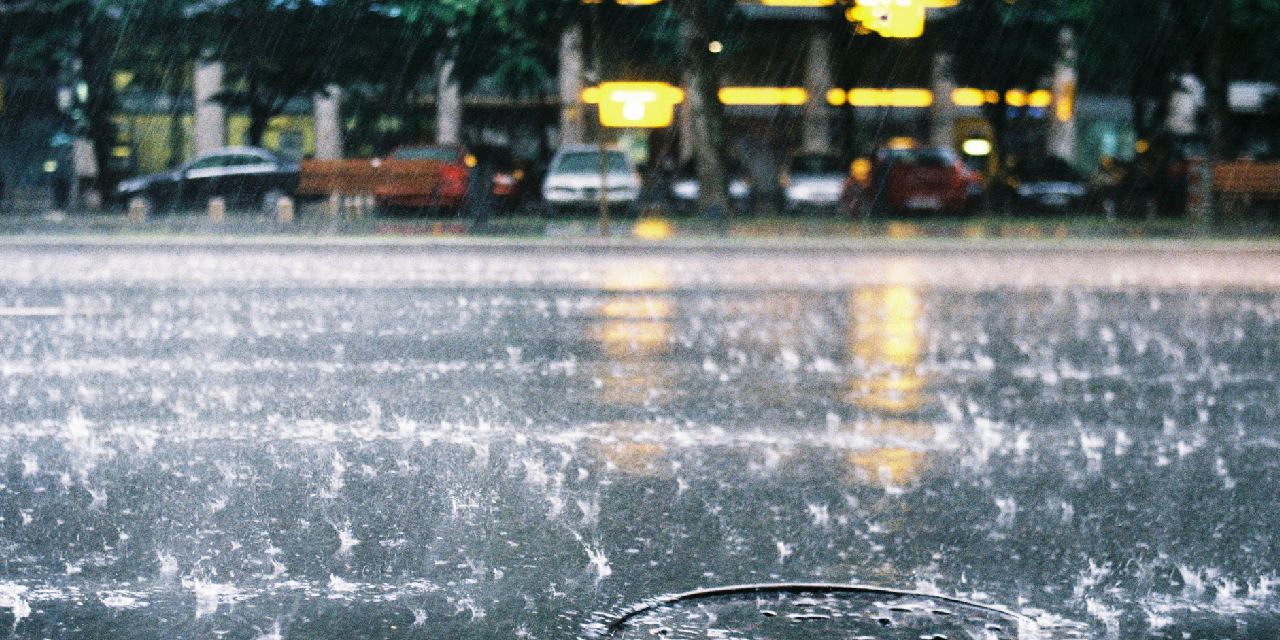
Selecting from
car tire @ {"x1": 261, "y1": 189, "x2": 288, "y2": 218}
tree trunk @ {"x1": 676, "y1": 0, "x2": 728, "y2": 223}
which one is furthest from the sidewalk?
car tire @ {"x1": 261, "y1": 189, "x2": 288, "y2": 218}

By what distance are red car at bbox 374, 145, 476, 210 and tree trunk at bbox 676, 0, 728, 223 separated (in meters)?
4.26

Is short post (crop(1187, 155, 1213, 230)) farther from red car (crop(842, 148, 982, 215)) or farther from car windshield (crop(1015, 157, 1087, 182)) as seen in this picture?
car windshield (crop(1015, 157, 1087, 182))

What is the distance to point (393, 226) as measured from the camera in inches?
1030

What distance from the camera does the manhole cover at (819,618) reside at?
423 cm

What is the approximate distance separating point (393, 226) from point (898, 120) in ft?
83.8

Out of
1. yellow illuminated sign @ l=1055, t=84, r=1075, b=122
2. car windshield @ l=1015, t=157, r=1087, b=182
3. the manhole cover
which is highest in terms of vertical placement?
yellow illuminated sign @ l=1055, t=84, r=1075, b=122

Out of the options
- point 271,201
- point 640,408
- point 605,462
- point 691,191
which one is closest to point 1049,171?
point 691,191

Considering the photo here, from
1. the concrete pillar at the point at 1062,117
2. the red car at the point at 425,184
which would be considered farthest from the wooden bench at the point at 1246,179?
the concrete pillar at the point at 1062,117

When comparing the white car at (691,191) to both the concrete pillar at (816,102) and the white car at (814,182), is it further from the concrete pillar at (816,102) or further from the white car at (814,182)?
the concrete pillar at (816,102)

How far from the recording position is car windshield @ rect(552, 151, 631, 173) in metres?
31.1

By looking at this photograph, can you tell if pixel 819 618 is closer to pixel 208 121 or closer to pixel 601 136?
pixel 601 136

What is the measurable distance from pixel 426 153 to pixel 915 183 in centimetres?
961

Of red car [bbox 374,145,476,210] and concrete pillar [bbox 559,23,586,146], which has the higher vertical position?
concrete pillar [bbox 559,23,586,146]

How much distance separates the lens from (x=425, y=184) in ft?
95.3
